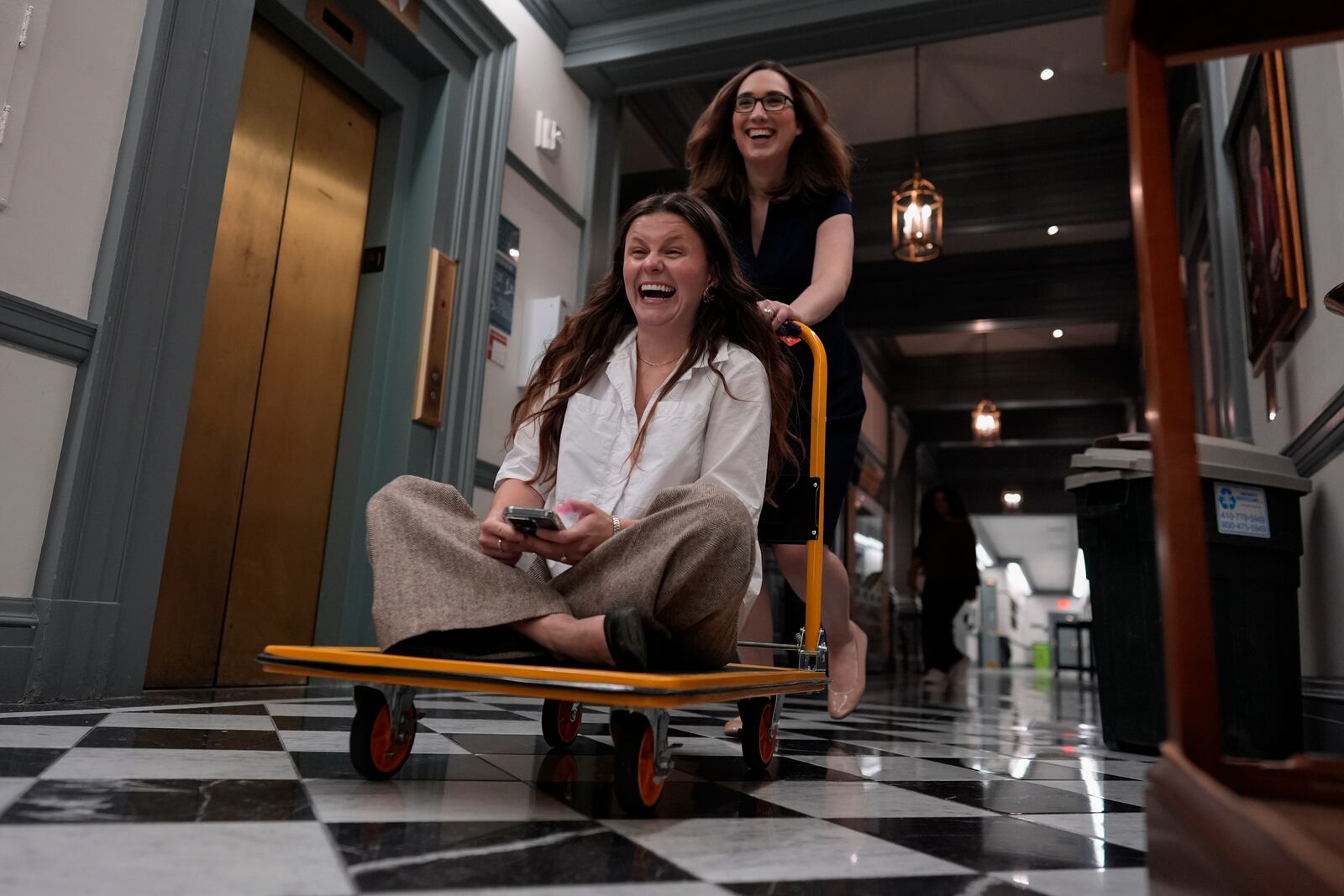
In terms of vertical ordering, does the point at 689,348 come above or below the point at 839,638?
above

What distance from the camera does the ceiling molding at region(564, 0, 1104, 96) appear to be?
3979mm

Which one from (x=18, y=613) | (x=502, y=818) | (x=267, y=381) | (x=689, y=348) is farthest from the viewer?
(x=267, y=381)

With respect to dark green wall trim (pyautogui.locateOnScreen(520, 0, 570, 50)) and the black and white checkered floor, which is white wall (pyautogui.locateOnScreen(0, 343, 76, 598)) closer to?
the black and white checkered floor

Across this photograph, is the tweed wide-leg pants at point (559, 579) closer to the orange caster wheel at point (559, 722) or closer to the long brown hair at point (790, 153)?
the orange caster wheel at point (559, 722)

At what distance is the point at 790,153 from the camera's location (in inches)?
95.7

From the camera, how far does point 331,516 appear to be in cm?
336

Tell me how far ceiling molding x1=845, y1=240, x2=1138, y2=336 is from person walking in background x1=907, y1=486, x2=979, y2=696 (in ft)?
6.56

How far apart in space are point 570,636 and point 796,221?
152 centimetres

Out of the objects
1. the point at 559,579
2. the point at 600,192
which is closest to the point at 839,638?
the point at 559,579

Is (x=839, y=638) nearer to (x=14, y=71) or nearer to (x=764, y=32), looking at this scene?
(x=14, y=71)

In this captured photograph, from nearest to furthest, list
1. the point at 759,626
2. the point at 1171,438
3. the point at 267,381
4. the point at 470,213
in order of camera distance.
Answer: the point at 1171,438
the point at 759,626
the point at 267,381
the point at 470,213

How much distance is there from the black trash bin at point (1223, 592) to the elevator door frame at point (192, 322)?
2.31 meters

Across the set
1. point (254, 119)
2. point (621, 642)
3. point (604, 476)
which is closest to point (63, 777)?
point (621, 642)

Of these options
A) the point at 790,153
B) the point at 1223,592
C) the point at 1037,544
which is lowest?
the point at 1223,592
